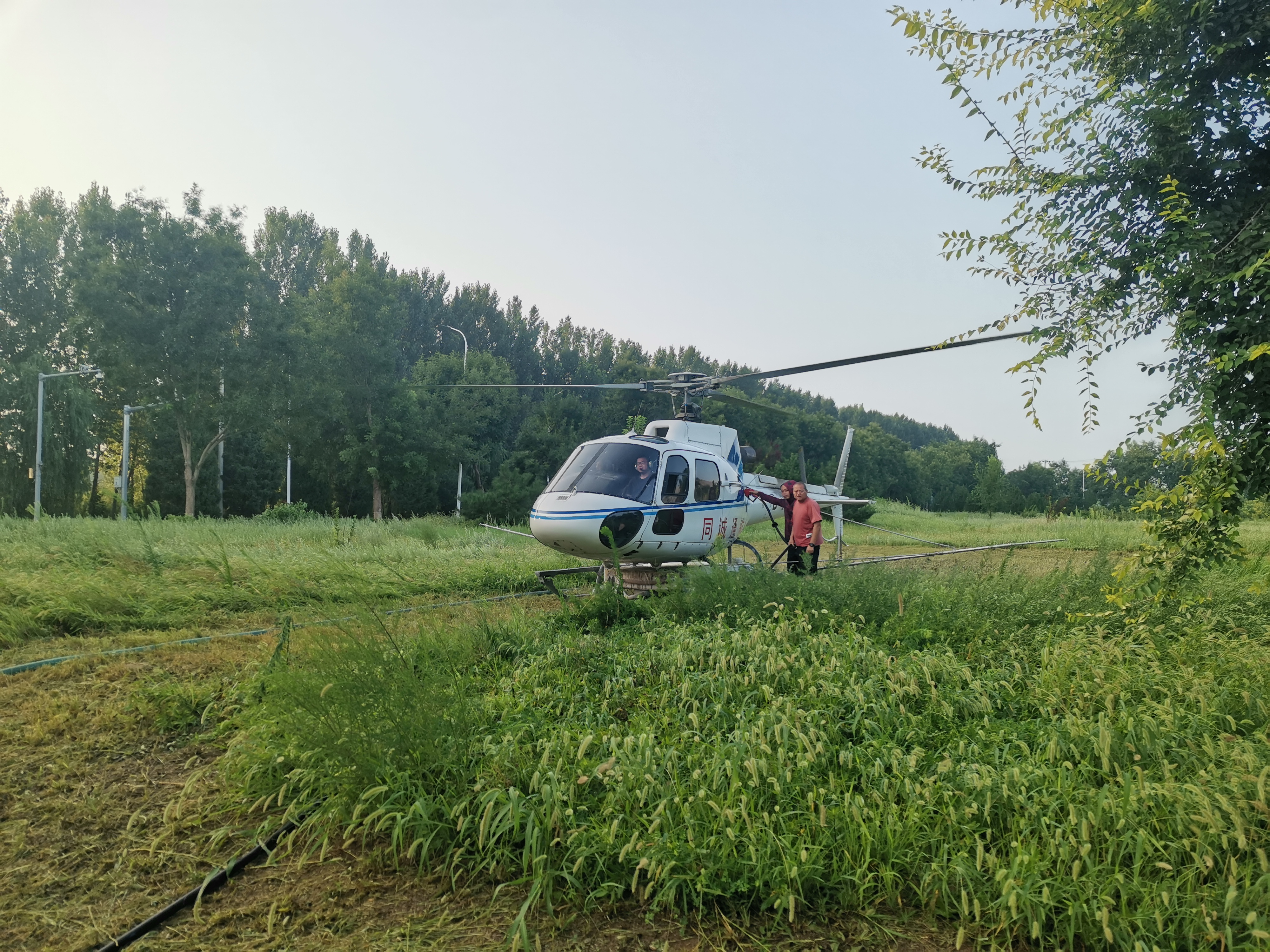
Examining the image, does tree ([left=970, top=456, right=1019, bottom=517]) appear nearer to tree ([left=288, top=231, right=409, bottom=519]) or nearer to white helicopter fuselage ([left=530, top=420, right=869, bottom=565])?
tree ([left=288, top=231, right=409, bottom=519])

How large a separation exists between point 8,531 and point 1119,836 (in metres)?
14.3

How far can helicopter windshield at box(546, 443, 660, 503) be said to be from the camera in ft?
29.3

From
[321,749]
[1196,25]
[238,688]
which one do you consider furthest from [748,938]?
[1196,25]

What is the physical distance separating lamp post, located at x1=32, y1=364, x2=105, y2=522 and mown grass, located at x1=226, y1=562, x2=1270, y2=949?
28902mm

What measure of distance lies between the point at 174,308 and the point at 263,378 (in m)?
3.94

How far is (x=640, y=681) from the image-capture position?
4.93 m

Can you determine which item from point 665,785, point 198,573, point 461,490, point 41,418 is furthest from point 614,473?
point 461,490

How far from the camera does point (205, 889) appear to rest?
301 cm

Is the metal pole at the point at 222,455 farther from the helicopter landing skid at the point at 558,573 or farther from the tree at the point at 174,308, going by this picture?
the helicopter landing skid at the point at 558,573

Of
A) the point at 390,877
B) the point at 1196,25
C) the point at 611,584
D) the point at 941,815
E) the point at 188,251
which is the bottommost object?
the point at 390,877

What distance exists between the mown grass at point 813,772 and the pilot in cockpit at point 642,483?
363cm

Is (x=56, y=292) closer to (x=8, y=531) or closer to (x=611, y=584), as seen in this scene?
(x=8, y=531)

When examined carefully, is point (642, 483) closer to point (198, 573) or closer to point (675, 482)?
point (675, 482)

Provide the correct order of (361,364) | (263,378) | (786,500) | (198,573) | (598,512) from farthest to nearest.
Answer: (361,364), (263,378), (786,500), (198,573), (598,512)
